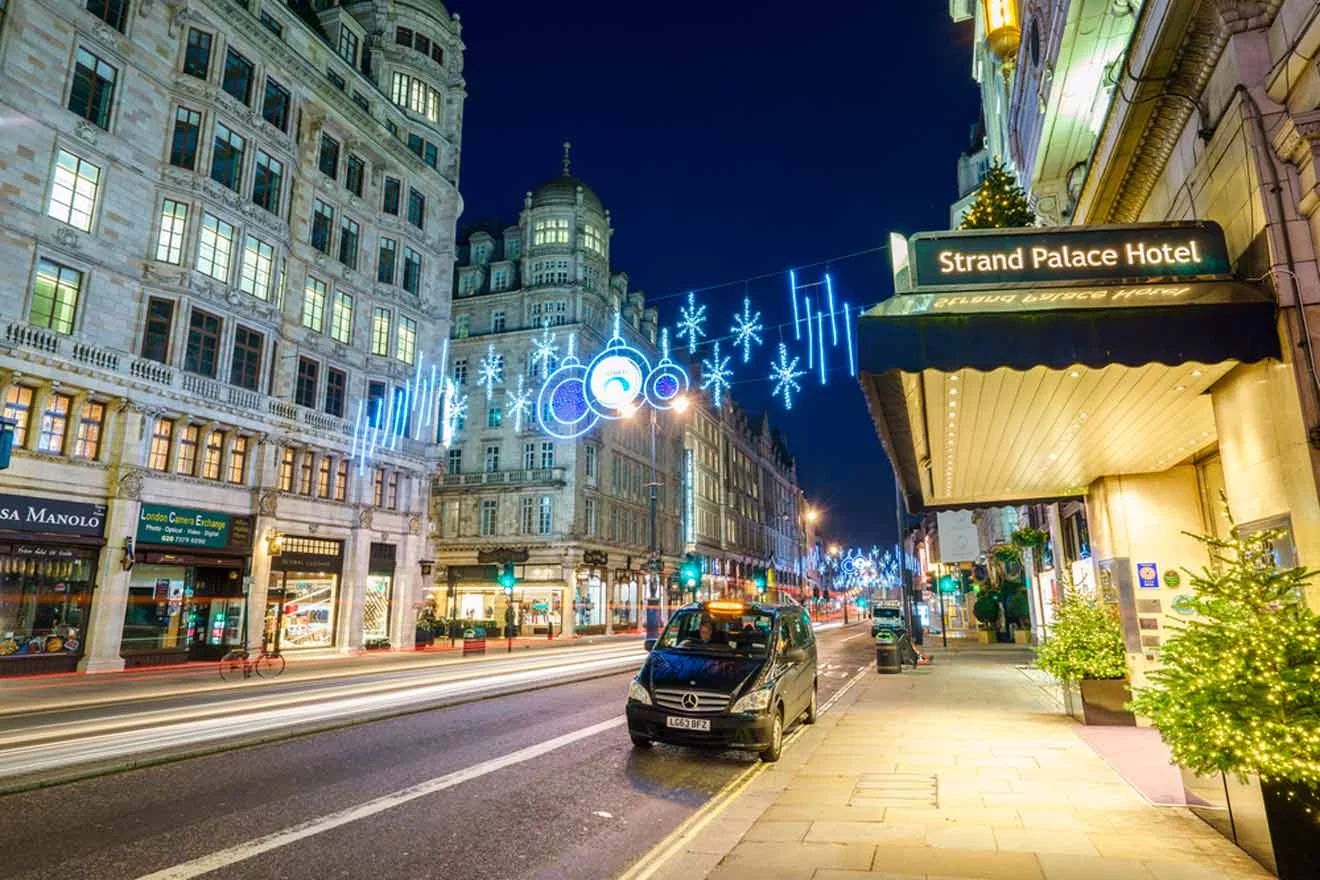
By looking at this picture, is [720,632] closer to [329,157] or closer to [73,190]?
[73,190]

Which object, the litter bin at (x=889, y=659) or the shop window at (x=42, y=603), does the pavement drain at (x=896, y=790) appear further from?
the shop window at (x=42, y=603)

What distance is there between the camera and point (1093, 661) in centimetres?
1143

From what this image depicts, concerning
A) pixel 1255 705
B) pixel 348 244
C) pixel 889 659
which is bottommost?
pixel 889 659

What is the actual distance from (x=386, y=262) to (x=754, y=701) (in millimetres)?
30488

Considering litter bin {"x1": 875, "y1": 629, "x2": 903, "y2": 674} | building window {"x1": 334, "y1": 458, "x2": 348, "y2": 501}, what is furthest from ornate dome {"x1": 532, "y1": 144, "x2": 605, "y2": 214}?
litter bin {"x1": 875, "y1": 629, "x2": 903, "y2": 674}

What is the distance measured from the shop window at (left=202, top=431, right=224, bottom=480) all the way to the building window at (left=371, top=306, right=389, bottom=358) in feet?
27.3

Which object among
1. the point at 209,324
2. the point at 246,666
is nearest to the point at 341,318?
the point at 209,324

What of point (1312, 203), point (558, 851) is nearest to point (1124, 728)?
point (1312, 203)

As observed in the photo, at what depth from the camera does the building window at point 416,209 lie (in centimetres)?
3566

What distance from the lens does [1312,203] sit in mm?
6203

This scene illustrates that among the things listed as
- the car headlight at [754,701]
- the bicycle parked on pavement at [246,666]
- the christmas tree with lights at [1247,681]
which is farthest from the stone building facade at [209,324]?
the christmas tree with lights at [1247,681]

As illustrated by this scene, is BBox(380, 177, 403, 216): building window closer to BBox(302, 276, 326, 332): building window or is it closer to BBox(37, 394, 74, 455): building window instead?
BBox(302, 276, 326, 332): building window

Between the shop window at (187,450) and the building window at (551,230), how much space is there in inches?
1251

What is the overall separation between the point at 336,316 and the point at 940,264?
28.9 metres
